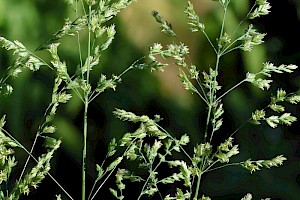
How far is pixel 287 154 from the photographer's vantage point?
2168mm

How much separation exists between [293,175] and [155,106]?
0.44m

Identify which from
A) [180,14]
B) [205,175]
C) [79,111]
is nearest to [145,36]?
[180,14]

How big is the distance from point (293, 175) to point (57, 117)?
694mm

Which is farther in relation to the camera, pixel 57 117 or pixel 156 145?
pixel 57 117

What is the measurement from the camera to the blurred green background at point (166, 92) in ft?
7.09

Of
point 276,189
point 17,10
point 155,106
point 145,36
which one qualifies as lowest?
point 276,189

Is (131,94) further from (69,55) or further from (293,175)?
(293,175)

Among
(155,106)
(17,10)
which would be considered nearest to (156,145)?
(155,106)

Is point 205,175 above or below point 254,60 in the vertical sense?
below

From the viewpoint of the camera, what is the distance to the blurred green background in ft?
7.09

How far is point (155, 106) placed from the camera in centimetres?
219

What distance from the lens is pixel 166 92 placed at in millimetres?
2188

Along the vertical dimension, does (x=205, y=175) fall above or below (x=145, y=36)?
below

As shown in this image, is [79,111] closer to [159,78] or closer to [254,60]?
[159,78]
